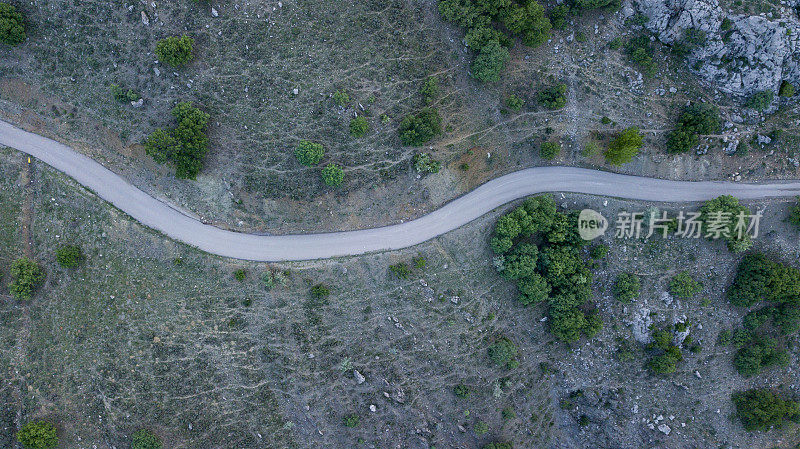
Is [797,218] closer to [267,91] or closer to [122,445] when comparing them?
[267,91]

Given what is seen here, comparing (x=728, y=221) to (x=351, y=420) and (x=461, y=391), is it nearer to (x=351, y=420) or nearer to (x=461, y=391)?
(x=461, y=391)

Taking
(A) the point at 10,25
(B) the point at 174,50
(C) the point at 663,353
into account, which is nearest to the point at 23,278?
(A) the point at 10,25

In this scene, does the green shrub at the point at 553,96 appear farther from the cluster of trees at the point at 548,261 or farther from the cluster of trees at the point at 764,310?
the cluster of trees at the point at 764,310

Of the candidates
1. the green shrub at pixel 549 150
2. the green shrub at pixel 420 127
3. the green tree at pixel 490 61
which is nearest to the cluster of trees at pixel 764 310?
the green shrub at pixel 549 150

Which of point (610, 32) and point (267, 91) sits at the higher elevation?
point (610, 32)

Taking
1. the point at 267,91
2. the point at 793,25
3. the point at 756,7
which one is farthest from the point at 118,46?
the point at 793,25
